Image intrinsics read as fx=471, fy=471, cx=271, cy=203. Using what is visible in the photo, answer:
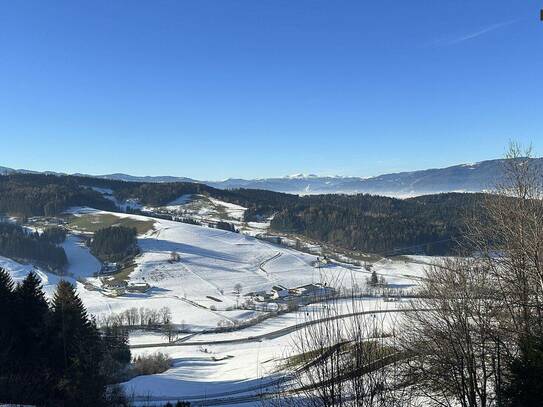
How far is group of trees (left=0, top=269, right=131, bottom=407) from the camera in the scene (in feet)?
82.4

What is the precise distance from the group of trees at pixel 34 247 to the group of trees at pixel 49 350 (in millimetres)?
104652

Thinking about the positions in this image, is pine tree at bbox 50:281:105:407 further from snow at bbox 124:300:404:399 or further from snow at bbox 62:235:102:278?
snow at bbox 62:235:102:278

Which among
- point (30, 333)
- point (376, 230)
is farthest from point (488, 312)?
point (376, 230)

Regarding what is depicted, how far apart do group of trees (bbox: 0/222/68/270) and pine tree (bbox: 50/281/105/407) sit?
106m

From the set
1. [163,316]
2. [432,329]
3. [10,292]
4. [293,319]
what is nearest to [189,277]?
[163,316]

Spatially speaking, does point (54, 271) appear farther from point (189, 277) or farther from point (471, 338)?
point (471, 338)

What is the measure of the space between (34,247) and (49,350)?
11859 cm

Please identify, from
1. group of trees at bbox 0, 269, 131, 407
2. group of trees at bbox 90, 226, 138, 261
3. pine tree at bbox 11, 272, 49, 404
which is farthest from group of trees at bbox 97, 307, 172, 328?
group of trees at bbox 90, 226, 138, 261

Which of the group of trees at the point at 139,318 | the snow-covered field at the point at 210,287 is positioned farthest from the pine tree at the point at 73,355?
the group of trees at the point at 139,318

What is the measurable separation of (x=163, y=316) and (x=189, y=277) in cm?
3362

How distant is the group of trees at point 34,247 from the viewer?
130 m

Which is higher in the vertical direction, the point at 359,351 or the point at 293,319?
the point at 359,351

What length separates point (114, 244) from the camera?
14262cm

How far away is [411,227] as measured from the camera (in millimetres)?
169250
